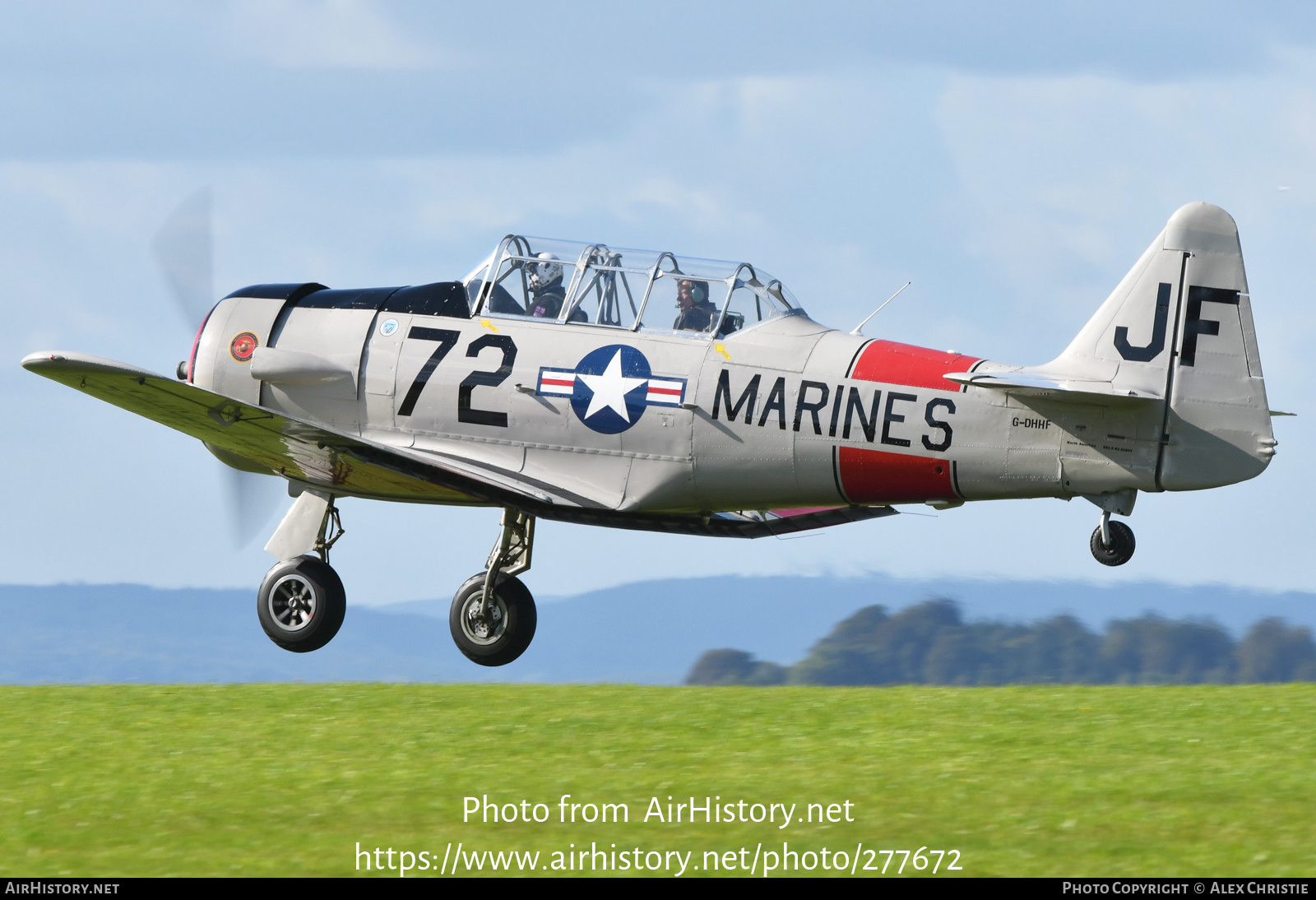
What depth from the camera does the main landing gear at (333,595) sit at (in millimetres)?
12500

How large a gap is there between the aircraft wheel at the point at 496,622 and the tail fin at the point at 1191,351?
478 cm

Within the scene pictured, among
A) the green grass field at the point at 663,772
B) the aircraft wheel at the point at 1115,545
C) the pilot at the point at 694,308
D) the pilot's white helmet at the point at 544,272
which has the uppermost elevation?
the pilot's white helmet at the point at 544,272

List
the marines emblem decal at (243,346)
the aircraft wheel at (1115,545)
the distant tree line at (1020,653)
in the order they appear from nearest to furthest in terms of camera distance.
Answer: the aircraft wheel at (1115,545) → the marines emblem decal at (243,346) → the distant tree line at (1020,653)

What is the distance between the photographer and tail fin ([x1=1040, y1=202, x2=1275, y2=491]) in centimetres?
1040

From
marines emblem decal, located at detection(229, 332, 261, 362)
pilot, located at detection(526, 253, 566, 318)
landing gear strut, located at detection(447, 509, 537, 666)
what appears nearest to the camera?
pilot, located at detection(526, 253, 566, 318)

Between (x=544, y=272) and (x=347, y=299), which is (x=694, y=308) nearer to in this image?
(x=544, y=272)

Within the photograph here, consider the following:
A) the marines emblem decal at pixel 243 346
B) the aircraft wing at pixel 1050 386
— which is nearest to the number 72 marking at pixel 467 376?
the marines emblem decal at pixel 243 346

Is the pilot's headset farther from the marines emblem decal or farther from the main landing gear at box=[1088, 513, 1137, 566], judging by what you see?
the marines emblem decal

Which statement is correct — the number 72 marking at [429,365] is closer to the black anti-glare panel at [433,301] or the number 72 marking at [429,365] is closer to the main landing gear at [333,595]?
the black anti-glare panel at [433,301]

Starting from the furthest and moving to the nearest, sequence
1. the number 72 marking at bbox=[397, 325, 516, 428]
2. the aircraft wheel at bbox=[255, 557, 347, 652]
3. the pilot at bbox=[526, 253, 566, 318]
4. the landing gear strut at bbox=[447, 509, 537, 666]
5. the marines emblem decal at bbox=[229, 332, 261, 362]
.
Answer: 1. the marines emblem decal at bbox=[229, 332, 261, 362]
2. the landing gear strut at bbox=[447, 509, 537, 666]
3. the aircraft wheel at bbox=[255, 557, 347, 652]
4. the pilot at bbox=[526, 253, 566, 318]
5. the number 72 marking at bbox=[397, 325, 516, 428]

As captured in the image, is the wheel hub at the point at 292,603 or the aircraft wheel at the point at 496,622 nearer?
the wheel hub at the point at 292,603

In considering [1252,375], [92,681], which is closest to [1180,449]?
[1252,375]

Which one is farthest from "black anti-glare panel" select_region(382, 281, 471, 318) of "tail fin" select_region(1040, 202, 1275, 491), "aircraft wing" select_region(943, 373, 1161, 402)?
"tail fin" select_region(1040, 202, 1275, 491)

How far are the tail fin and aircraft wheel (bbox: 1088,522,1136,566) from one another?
45 centimetres
